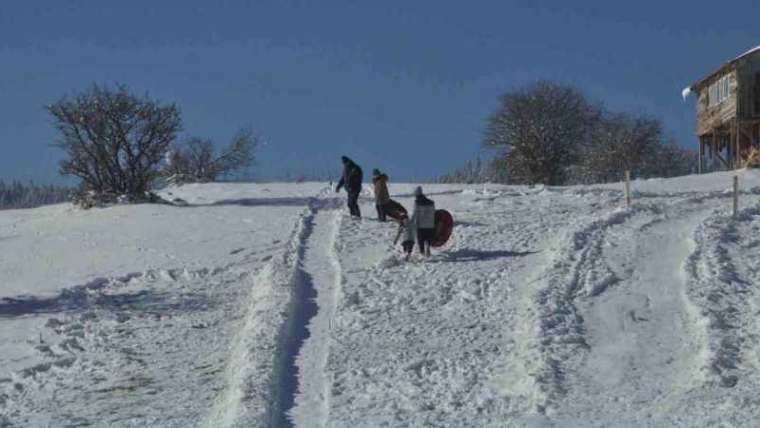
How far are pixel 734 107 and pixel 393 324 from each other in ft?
113

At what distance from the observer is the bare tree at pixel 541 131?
64438 mm

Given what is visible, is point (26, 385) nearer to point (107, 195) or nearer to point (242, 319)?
point (242, 319)

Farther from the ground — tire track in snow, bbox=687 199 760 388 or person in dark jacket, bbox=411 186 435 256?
person in dark jacket, bbox=411 186 435 256

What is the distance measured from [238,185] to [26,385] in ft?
92.1

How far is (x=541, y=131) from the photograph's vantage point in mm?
65938

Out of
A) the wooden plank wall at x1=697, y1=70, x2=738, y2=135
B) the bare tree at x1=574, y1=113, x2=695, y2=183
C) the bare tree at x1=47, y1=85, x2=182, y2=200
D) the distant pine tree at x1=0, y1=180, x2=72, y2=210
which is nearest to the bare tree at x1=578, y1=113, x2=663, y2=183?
the bare tree at x1=574, y1=113, x2=695, y2=183

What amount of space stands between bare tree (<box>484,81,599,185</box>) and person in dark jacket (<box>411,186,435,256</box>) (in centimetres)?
3836

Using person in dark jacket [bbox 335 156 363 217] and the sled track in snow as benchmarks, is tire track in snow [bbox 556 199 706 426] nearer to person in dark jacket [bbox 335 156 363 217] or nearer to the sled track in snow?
the sled track in snow

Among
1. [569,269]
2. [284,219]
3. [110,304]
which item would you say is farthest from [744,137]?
[110,304]

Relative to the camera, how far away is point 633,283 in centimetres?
2117

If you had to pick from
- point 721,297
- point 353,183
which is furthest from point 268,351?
point 353,183

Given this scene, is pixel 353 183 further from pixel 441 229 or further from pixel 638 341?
pixel 638 341

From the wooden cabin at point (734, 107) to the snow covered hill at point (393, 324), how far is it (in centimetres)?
2018

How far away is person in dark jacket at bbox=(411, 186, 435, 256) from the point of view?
2419cm
